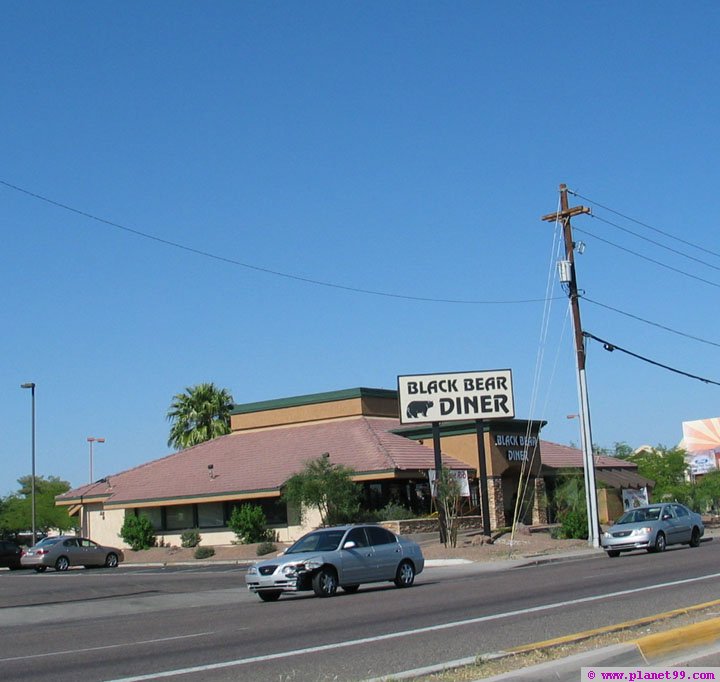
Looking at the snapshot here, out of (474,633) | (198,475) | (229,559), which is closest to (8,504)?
(198,475)

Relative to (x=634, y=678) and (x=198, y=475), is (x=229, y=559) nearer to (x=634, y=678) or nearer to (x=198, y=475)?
(x=198, y=475)

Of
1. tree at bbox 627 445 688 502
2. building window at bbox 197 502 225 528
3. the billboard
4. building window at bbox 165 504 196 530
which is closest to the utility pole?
building window at bbox 197 502 225 528

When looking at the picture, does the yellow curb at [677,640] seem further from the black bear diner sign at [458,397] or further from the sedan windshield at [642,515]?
the black bear diner sign at [458,397]

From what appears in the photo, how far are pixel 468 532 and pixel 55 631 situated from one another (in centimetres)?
2743

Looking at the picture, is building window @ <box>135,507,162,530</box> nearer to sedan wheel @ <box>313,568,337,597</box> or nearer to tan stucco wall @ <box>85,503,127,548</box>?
tan stucco wall @ <box>85,503,127,548</box>

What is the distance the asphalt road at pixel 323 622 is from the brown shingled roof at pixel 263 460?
17302 mm

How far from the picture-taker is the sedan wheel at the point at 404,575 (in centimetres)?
2278

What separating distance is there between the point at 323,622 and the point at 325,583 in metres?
5.17

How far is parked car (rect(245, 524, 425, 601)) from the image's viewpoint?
20.8m

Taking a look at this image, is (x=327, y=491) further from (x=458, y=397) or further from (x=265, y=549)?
(x=458, y=397)

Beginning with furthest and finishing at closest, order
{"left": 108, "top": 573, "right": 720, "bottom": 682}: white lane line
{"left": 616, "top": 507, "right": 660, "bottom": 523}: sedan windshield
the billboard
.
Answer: the billboard
{"left": 616, "top": 507, "right": 660, "bottom": 523}: sedan windshield
{"left": 108, "top": 573, "right": 720, "bottom": 682}: white lane line

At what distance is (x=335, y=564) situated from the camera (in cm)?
2119

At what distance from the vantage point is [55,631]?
58.2ft

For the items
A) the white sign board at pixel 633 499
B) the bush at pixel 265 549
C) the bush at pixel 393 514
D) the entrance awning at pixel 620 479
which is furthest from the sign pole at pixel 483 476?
the white sign board at pixel 633 499
